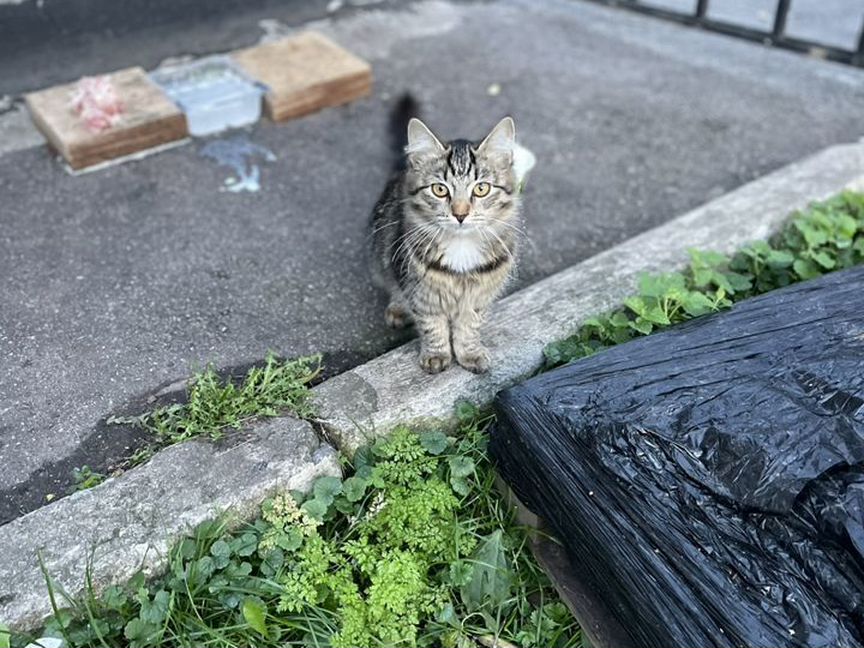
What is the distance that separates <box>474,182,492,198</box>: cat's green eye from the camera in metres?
2.45

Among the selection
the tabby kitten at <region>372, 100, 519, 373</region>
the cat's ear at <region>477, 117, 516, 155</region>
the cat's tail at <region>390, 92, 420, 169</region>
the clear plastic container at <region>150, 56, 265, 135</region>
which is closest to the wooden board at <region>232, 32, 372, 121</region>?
the clear plastic container at <region>150, 56, 265, 135</region>

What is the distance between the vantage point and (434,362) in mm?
2607

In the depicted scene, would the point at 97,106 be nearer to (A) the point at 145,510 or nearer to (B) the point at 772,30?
(A) the point at 145,510

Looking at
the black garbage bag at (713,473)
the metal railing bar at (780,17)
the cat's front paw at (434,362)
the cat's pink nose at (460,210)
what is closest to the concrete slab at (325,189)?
the metal railing bar at (780,17)

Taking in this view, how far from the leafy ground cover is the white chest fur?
0.42m

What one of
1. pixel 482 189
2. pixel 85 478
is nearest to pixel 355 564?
pixel 85 478

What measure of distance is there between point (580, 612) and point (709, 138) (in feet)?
9.37

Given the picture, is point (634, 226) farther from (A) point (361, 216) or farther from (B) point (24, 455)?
(B) point (24, 455)

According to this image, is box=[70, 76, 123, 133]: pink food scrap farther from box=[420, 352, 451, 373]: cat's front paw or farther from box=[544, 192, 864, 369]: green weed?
box=[544, 192, 864, 369]: green weed

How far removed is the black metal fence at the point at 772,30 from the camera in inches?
188

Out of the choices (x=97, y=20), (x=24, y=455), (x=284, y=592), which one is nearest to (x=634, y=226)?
(x=284, y=592)

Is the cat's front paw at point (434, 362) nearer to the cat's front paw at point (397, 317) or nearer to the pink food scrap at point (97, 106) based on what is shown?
the cat's front paw at point (397, 317)

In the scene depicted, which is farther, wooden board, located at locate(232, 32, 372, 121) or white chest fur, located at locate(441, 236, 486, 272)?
wooden board, located at locate(232, 32, 372, 121)

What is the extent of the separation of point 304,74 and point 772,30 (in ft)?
9.73
